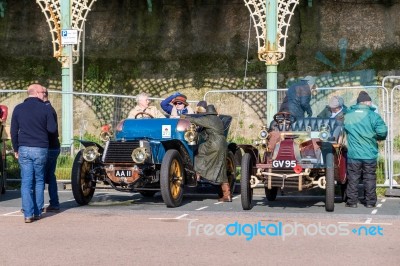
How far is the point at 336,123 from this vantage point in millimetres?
11359

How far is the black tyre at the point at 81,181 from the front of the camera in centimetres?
1110

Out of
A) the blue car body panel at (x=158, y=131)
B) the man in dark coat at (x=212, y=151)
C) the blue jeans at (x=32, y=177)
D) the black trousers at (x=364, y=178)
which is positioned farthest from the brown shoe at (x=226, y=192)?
the blue jeans at (x=32, y=177)

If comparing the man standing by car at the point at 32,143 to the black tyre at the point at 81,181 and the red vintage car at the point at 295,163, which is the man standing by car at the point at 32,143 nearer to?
the black tyre at the point at 81,181

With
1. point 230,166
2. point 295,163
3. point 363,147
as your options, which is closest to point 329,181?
point 295,163

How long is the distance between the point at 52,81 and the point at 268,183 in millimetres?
12211

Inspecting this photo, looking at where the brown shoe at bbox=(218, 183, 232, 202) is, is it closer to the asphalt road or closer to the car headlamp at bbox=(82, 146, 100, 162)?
the asphalt road

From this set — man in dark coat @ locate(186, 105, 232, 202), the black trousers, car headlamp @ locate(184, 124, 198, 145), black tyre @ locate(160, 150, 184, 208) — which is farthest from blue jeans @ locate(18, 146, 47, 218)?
the black trousers

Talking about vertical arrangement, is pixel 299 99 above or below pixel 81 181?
above

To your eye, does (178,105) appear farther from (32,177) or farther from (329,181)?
(32,177)

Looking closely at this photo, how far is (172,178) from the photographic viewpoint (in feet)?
35.7

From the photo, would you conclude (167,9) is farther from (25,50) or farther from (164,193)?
(164,193)

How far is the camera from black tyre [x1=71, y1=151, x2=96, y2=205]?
1110cm

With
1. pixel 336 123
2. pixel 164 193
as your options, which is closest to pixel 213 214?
pixel 164 193

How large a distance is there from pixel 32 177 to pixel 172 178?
203 centimetres
